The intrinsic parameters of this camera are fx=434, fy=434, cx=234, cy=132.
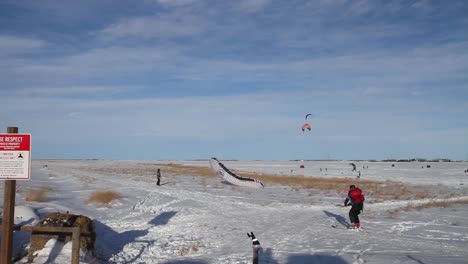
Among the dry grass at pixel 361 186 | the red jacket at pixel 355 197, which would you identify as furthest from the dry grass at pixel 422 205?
the red jacket at pixel 355 197

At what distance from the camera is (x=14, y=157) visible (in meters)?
6.65

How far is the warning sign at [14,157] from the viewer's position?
6.59m

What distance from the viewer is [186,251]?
12.1 metres

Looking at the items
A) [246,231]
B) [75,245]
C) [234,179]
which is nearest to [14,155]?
[75,245]

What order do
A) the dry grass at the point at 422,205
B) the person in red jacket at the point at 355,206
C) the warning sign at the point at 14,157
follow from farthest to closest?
the dry grass at the point at 422,205
the person in red jacket at the point at 355,206
the warning sign at the point at 14,157

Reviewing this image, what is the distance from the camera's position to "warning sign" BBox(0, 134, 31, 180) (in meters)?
6.59

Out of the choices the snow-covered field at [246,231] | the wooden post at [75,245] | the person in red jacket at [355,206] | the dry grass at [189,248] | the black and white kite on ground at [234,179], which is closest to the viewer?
the wooden post at [75,245]

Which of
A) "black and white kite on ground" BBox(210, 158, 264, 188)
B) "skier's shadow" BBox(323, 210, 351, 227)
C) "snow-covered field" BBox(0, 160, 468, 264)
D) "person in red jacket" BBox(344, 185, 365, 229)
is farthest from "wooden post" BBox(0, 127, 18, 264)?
"black and white kite on ground" BBox(210, 158, 264, 188)

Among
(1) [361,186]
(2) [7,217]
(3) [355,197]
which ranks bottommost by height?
(1) [361,186]

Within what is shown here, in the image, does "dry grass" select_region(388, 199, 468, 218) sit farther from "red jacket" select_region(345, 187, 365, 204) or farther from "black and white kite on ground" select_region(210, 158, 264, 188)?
"black and white kite on ground" select_region(210, 158, 264, 188)

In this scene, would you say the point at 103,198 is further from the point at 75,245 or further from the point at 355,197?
the point at 75,245

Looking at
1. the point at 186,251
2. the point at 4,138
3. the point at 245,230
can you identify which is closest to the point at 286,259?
the point at 186,251

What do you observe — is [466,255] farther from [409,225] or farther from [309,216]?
[309,216]

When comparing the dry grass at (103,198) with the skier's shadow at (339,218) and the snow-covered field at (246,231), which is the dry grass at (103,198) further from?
the skier's shadow at (339,218)
